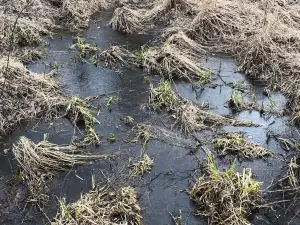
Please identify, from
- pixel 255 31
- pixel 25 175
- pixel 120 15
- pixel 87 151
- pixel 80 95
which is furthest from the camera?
pixel 120 15

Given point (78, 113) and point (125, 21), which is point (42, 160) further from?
point (125, 21)

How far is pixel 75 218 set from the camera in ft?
15.0

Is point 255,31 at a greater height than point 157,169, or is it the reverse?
point 255,31

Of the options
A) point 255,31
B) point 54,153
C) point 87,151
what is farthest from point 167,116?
point 255,31

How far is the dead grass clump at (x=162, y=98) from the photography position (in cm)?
659

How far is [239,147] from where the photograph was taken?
5703mm

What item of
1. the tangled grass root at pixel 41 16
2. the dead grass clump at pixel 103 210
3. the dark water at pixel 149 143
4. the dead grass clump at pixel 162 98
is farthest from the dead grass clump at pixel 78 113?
the tangled grass root at pixel 41 16

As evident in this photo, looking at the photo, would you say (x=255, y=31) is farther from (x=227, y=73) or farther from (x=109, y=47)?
(x=109, y=47)

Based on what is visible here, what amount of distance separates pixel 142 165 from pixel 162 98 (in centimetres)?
158

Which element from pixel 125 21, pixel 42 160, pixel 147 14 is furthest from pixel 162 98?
pixel 147 14

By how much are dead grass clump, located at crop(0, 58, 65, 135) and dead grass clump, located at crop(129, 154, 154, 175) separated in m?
1.74

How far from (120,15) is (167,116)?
11.6 feet

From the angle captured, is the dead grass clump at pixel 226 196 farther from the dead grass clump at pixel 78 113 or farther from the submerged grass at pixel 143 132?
the dead grass clump at pixel 78 113

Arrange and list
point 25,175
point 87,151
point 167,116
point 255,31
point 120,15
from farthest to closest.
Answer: point 120,15 → point 255,31 → point 167,116 → point 87,151 → point 25,175
